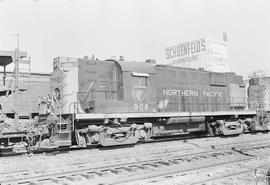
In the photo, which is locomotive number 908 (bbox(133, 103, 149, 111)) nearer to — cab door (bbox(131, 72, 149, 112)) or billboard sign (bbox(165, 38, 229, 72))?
cab door (bbox(131, 72, 149, 112))

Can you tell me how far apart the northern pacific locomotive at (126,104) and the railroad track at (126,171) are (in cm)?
262

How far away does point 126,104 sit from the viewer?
1311cm

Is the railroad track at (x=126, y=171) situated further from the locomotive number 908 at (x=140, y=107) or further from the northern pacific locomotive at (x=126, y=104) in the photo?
the locomotive number 908 at (x=140, y=107)

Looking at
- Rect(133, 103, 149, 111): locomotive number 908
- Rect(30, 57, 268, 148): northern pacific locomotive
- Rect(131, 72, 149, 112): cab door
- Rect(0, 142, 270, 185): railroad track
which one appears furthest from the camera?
Rect(131, 72, 149, 112): cab door

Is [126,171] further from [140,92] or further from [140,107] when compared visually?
[140,92]

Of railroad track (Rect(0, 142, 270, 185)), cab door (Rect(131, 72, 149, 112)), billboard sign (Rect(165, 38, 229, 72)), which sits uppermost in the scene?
billboard sign (Rect(165, 38, 229, 72))

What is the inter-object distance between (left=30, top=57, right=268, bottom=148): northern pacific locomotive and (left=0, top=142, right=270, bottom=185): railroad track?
262 centimetres

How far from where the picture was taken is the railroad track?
7.48 m

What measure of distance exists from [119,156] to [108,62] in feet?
15.1

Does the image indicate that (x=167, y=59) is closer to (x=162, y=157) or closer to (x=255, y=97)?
(x=255, y=97)

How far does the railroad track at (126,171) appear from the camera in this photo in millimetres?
7480

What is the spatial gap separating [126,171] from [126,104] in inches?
195

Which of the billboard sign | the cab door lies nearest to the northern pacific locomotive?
the cab door

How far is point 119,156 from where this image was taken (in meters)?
10.9
